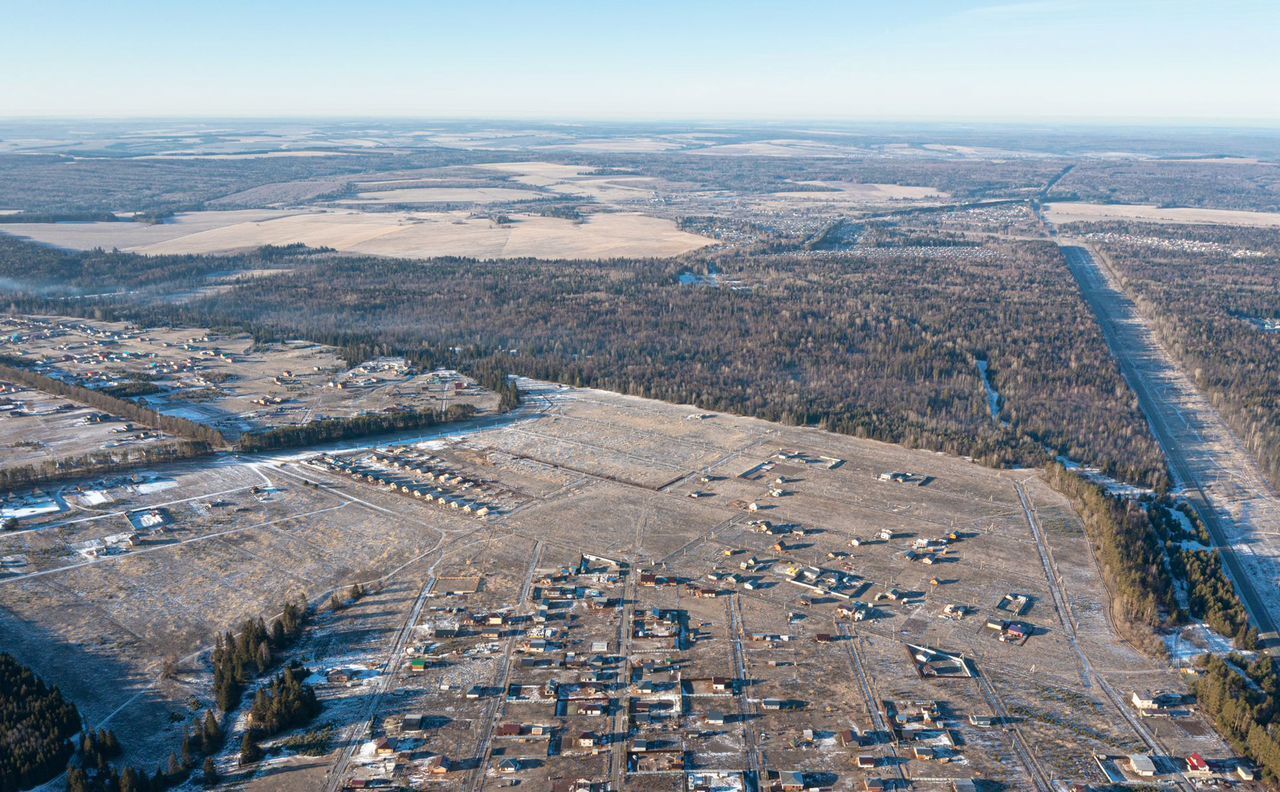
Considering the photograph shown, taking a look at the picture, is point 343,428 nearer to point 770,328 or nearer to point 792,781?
point 792,781

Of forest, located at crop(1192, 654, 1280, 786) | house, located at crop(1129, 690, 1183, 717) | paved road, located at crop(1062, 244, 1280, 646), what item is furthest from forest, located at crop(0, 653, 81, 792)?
paved road, located at crop(1062, 244, 1280, 646)

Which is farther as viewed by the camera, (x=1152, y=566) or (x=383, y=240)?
(x=383, y=240)

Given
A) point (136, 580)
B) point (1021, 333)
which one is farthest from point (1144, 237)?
point (136, 580)

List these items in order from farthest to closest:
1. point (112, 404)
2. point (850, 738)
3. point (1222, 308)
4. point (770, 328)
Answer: point (1222, 308) < point (770, 328) < point (112, 404) < point (850, 738)

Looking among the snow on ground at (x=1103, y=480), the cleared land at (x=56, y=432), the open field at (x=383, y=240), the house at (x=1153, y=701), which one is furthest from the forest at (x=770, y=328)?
the house at (x=1153, y=701)

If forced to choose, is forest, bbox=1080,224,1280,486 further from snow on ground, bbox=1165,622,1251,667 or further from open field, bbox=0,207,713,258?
open field, bbox=0,207,713,258

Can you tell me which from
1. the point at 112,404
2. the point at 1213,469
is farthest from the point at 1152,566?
the point at 112,404
